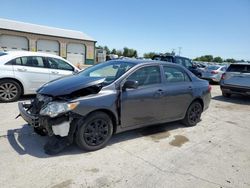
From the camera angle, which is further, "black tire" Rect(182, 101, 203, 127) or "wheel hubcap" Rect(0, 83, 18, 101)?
"wheel hubcap" Rect(0, 83, 18, 101)

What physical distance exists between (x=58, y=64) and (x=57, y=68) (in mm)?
162

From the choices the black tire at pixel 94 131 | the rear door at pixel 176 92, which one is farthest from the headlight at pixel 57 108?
the rear door at pixel 176 92

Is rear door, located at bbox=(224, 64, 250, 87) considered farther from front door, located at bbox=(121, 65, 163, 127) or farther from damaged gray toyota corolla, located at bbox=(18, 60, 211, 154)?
front door, located at bbox=(121, 65, 163, 127)

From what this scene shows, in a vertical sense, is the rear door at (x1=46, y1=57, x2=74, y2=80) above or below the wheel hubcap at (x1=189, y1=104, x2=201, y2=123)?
above

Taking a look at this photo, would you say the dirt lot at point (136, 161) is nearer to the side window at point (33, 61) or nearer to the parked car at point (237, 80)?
the side window at point (33, 61)

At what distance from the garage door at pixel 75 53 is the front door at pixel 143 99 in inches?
1297

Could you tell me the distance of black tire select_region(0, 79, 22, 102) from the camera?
22.3 ft

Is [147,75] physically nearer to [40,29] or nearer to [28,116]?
[28,116]

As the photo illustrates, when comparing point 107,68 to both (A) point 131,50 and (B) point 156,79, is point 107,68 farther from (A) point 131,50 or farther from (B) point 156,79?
(A) point 131,50

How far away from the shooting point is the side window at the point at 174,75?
195 inches

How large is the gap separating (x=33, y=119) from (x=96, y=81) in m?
1.21

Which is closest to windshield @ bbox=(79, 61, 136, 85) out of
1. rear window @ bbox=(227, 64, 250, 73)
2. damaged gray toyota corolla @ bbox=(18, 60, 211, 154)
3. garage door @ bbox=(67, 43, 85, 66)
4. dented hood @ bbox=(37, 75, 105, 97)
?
damaged gray toyota corolla @ bbox=(18, 60, 211, 154)

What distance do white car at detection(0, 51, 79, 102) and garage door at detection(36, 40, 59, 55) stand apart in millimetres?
27561

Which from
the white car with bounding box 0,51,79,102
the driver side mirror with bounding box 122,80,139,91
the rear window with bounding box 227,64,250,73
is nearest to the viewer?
the driver side mirror with bounding box 122,80,139,91
